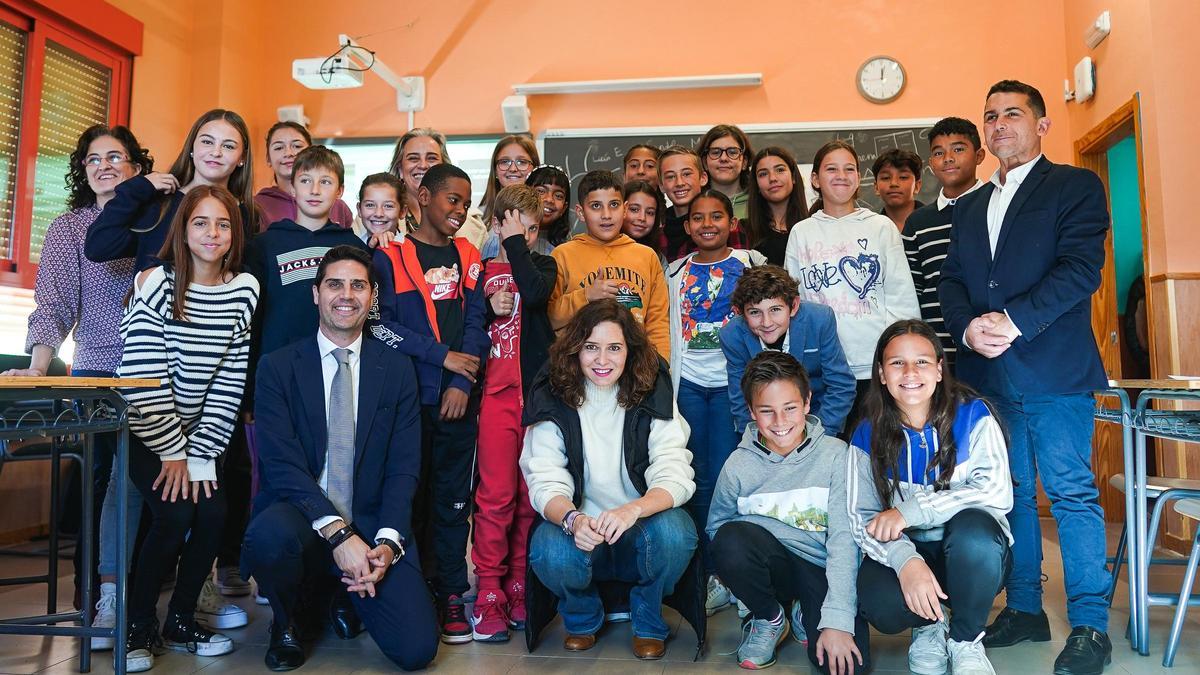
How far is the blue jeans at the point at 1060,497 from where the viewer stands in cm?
215

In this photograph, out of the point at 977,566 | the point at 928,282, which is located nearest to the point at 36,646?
the point at 977,566

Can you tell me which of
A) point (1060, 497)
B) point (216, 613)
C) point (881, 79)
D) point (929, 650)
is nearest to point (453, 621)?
point (216, 613)

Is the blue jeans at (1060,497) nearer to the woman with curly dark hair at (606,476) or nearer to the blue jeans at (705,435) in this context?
the blue jeans at (705,435)

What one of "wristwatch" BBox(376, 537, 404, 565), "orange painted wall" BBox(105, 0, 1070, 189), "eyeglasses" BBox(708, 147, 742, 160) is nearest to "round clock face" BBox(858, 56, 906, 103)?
"orange painted wall" BBox(105, 0, 1070, 189)

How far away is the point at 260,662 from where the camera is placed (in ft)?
7.27

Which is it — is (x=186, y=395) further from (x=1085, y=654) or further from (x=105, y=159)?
(x=1085, y=654)

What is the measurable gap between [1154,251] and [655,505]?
2896mm

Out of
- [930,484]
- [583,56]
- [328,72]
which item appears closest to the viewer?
[930,484]

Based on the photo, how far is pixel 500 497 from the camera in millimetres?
2541

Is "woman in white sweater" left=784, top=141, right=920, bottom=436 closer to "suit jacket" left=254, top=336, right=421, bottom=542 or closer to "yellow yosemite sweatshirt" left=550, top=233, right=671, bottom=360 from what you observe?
"yellow yosemite sweatshirt" left=550, top=233, right=671, bottom=360

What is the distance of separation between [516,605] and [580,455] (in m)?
0.55

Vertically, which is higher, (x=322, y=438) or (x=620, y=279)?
(x=620, y=279)

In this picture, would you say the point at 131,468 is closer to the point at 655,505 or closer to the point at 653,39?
the point at 655,505

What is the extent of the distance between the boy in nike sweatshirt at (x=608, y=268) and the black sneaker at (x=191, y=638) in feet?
4.22
